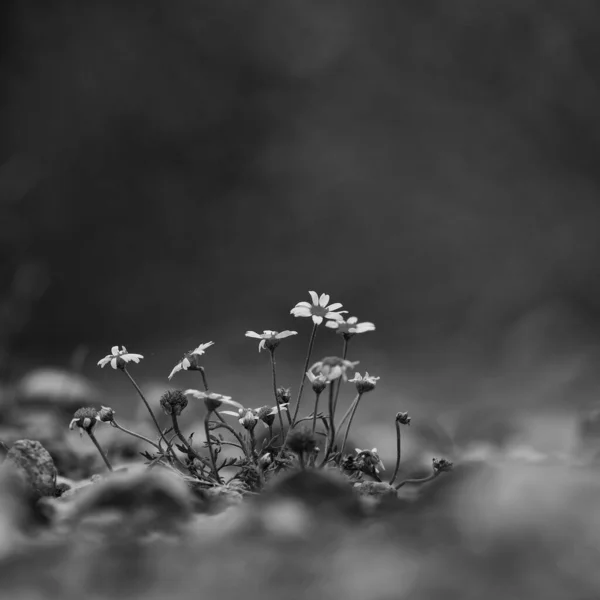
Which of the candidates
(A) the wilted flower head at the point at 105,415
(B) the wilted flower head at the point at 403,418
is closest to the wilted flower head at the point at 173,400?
(A) the wilted flower head at the point at 105,415

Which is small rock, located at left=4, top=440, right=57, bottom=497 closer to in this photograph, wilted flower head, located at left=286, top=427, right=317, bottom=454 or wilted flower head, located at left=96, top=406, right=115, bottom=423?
wilted flower head, located at left=96, top=406, right=115, bottom=423

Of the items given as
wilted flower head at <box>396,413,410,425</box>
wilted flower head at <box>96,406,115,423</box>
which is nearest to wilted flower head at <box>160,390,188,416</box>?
wilted flower head at <box>96,406,115,423</box>

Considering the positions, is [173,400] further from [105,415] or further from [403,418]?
[403,418]

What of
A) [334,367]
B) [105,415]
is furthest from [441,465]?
[105,415]

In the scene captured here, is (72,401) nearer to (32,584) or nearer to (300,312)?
(300,312)

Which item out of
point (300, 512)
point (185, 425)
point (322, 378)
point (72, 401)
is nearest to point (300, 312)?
point (322, 378)

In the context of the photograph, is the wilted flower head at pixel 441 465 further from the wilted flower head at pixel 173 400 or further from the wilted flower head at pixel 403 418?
the wilted flower head at pixel 173 400
